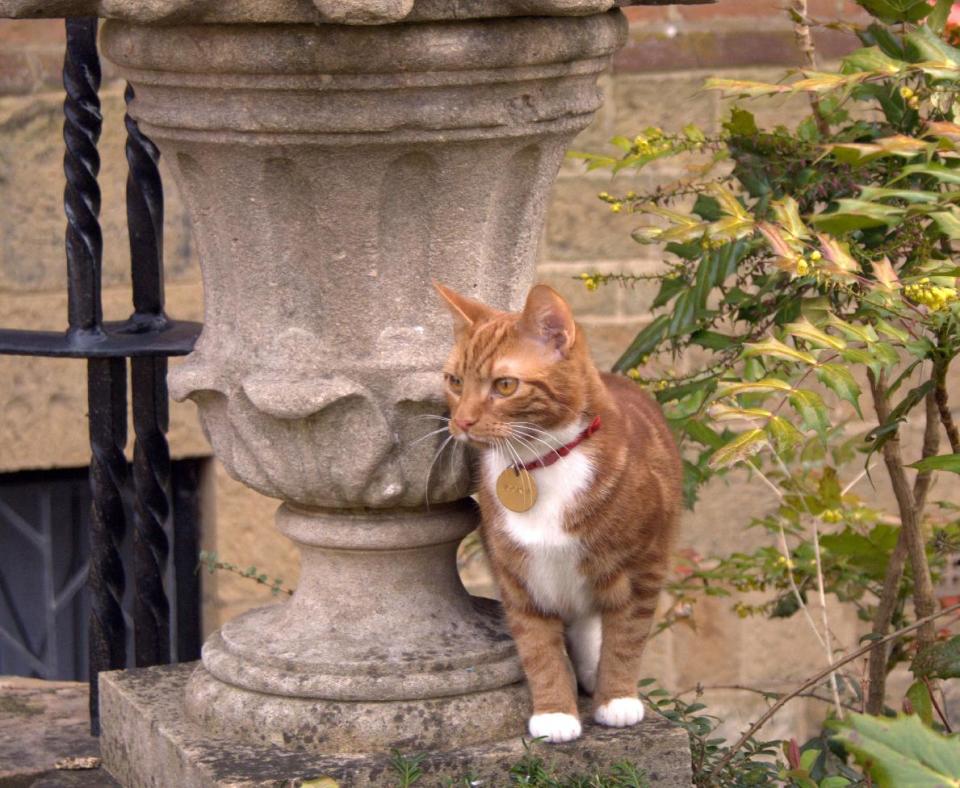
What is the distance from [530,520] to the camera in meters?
2.44

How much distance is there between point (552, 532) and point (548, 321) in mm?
322

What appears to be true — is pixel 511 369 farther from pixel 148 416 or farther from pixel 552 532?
pixel 148 416

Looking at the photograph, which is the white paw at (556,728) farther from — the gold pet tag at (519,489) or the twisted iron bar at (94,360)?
the twisted iron bar at (94,360)

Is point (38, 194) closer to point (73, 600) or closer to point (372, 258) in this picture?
point (73, 600)

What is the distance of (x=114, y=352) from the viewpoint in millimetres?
2854

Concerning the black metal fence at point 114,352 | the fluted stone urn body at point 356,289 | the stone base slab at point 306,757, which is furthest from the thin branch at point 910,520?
the black metal fence at point 114,352

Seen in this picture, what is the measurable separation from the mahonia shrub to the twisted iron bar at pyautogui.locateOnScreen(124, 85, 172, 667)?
0.81 meters

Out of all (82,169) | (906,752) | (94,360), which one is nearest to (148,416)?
(94,360)

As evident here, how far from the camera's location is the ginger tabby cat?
237 centimetres

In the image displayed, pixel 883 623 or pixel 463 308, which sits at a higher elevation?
pixel 463 308

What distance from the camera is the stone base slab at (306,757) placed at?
238 cm

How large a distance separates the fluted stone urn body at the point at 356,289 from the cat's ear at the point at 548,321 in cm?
16

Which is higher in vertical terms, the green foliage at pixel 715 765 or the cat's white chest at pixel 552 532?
the cat's white chest at pixel 552 532

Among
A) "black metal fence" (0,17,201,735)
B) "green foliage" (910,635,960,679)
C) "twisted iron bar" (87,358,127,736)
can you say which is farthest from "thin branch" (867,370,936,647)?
"twisted iron bar" (87,358,127,736)
